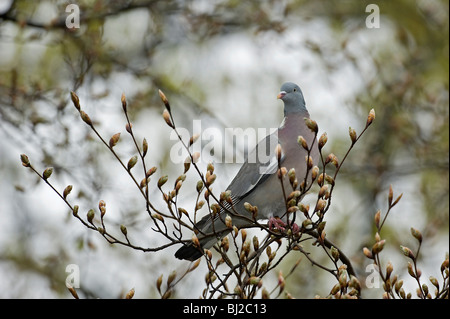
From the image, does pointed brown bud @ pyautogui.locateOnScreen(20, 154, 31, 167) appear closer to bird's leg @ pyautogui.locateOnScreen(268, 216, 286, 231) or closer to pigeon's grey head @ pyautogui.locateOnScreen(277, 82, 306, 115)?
bird's leg @ pyautogui.locateOnScreen(268, 216, 286, 231)

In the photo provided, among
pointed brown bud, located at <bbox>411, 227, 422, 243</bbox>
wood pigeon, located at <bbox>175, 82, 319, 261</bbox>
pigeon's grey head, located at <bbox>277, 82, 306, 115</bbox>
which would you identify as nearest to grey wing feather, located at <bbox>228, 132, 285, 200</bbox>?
wood pigeon, located at <bbox>175, 82, 319, 261</bbox>

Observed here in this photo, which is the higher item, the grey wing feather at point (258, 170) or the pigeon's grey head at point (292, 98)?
the pigeon's grey head at point (292, 98)

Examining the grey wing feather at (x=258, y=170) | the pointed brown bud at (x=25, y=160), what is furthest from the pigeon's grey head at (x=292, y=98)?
the pointed brown bud at (x=25, y=160)

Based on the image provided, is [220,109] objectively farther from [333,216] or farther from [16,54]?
[16,54]

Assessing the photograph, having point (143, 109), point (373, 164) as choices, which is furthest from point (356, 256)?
point (143, 109)

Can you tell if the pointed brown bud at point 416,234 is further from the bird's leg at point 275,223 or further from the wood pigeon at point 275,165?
the wood pigeon at point 275,165

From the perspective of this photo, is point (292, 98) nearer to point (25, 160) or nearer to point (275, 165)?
point (275, 165)

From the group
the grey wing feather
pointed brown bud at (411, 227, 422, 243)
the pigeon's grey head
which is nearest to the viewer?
pointed brown bud at (411, 227, 422, 243)

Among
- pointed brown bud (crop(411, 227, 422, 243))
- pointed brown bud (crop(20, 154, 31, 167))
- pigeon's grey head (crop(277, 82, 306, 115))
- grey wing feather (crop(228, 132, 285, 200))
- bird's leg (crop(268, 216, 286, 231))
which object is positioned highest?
pointed brown bud (crop(20, 154, 31, 167))

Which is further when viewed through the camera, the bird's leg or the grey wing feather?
the grey wing feather

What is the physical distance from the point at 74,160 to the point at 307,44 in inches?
103

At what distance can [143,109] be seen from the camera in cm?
659

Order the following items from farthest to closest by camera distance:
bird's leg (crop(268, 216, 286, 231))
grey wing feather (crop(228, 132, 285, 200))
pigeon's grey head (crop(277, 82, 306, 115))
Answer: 1. grey wing feather (crop(228, 132, 285, 200))
2. pigeon's grey head (crop(277, 82, 306, 115))
3. bird's leg (crop(268, 216, 286, 231))

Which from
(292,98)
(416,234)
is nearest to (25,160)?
(416,234)
